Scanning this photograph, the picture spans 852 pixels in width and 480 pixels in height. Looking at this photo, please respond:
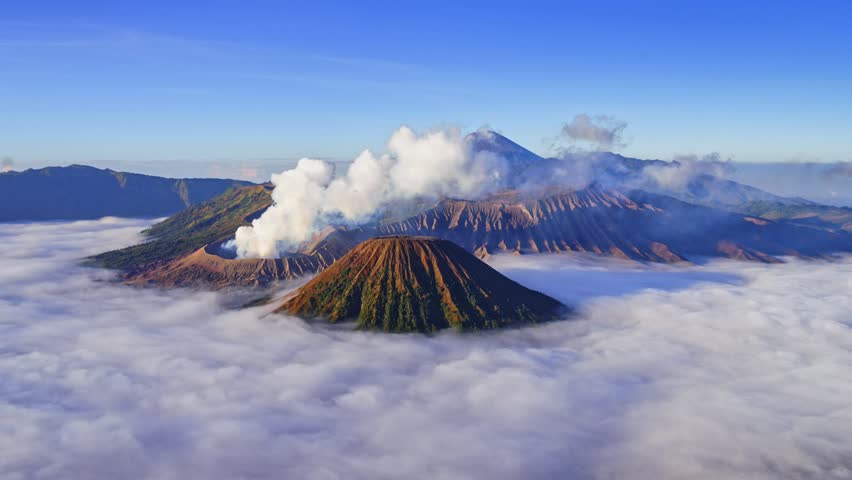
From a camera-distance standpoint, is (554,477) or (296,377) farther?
(296,377)

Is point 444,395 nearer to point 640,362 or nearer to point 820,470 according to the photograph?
point 640,362

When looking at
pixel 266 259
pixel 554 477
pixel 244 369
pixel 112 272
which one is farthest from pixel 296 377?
pixel 112 272

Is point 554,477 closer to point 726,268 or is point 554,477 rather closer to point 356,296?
point 356,296

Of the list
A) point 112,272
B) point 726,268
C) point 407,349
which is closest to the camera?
point 407,349

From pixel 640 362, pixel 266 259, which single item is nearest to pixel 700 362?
pixel 640 362

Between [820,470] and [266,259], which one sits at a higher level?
[266,259]

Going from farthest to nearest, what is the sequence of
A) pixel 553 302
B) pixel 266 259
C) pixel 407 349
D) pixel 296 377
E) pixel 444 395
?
pixel 266 259 < pixel 553 302 < pixel 407 349 < pixel 296 377 < pixel 444 395
